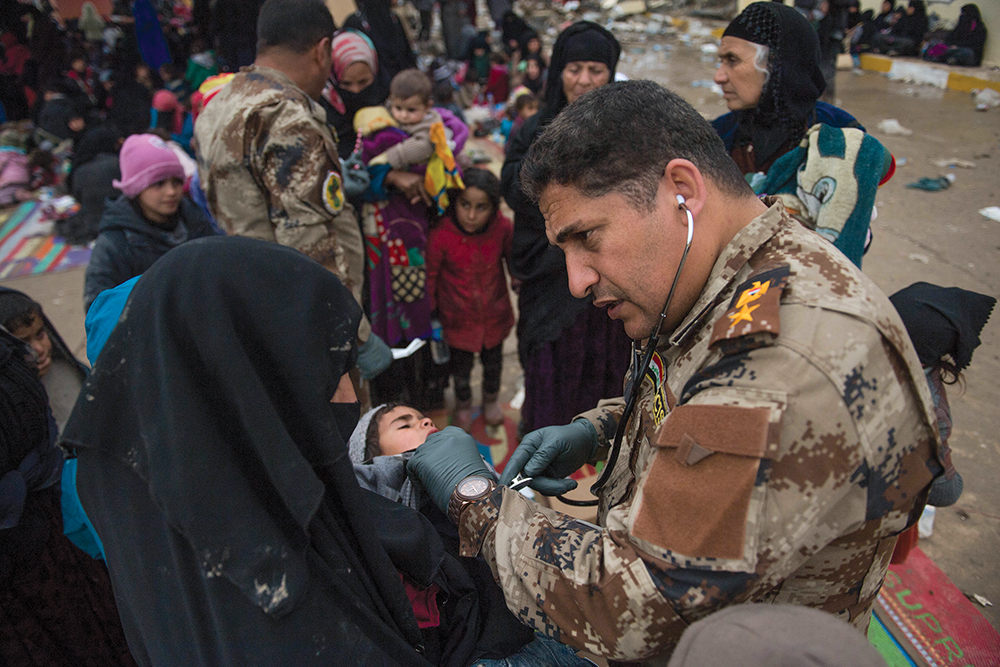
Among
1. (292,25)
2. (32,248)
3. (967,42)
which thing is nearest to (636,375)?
(292,25)

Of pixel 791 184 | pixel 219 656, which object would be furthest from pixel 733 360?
pixel 791 184

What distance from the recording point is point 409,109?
341 centimetres

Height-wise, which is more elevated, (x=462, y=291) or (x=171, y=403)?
(x=171, y=403)

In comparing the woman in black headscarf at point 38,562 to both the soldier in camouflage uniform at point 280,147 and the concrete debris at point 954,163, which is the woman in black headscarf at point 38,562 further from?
the concrete debris at point 954,163

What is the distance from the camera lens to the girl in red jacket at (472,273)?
324 centimetres

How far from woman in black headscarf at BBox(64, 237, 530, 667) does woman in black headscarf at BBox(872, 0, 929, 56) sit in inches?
552

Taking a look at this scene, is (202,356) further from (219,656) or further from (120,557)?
(219,656)

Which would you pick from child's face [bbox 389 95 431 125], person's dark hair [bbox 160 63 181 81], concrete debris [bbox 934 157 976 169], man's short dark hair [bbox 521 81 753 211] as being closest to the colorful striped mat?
person's dark hair [bbox 160 63 181 81]

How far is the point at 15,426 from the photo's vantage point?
71.8 inches

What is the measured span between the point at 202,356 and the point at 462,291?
240 centimetres

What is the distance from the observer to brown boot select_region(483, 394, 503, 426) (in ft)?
12.1

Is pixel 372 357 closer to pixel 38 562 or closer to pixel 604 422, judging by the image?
pixel 604 422

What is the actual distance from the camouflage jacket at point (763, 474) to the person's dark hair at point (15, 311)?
2.17 m

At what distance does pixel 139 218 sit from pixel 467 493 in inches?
106
